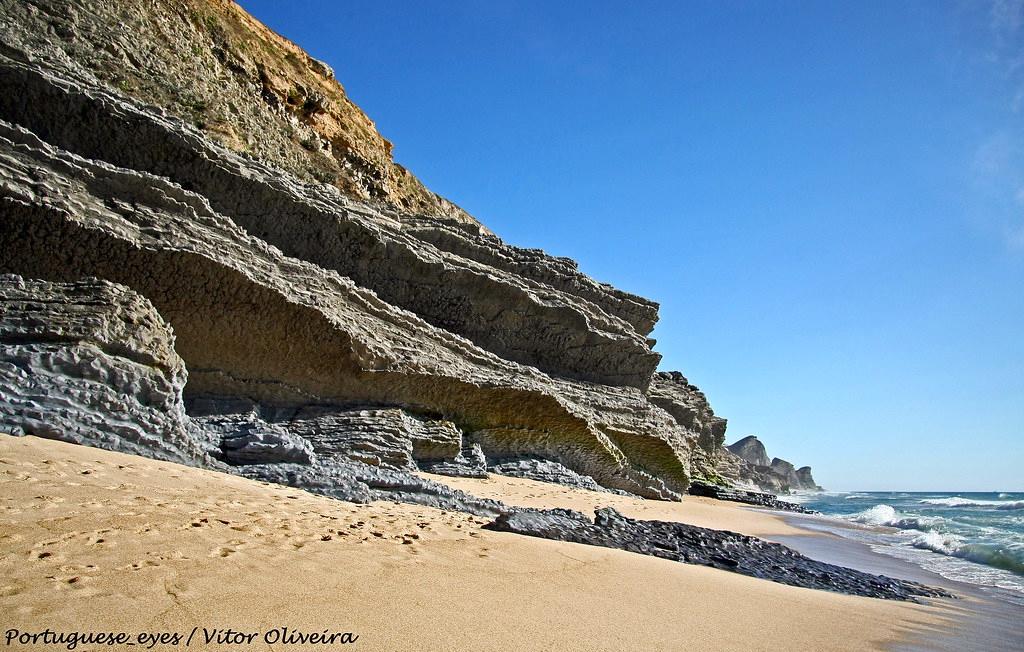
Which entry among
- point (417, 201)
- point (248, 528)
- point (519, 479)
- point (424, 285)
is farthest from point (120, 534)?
point (417, 201)

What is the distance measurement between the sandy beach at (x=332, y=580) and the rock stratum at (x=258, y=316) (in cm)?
142

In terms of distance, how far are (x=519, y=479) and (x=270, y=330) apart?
22.9ft

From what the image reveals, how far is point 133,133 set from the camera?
11.9 metres

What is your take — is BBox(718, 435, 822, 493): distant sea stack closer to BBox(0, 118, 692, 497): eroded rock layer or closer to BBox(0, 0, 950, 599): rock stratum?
BBox(0, 0, 950, 599): rock stratum

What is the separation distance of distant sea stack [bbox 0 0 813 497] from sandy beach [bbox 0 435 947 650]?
1725mm

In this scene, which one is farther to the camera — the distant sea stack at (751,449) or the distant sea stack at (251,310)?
the distant sea stack at (751,449)

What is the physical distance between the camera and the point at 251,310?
10.3 metres

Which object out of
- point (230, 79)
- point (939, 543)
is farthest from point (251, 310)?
point (230, 79)

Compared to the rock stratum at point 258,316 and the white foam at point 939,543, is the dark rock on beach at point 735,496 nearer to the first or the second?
the rock stratum at point 258,316

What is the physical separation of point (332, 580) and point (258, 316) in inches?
322

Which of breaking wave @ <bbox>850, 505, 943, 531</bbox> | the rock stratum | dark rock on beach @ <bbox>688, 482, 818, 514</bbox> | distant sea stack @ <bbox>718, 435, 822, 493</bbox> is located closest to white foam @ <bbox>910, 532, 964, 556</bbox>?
breaking wave @ <bbox>850, 505, 943, 531</bbox>

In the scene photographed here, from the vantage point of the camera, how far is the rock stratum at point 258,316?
7309 mm

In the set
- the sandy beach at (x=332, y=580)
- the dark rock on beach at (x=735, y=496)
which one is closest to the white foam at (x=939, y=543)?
the sandy beach at (x=332, y=580)

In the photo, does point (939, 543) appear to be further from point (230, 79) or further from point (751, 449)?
point (751, 449)
